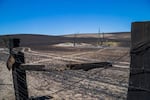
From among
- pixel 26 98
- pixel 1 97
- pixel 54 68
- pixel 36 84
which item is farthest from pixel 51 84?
pixel 54 68

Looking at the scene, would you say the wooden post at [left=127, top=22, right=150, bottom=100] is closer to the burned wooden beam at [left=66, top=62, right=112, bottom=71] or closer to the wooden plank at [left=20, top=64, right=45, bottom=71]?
the burned wooden beam at [left=66, top=62, right=112, bottom=71]

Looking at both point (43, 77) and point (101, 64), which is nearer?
point (101, 64)

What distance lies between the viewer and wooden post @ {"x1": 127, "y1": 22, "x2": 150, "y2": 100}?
3.81 ft

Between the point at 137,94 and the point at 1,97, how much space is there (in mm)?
3552

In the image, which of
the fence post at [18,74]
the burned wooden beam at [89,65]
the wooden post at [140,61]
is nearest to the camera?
the wooden post at [140,61]

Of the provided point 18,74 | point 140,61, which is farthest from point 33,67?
point 140,61

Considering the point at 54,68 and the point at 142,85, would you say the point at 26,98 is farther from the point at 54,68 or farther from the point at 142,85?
the point at 142,85

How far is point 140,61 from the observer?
3.98 feet

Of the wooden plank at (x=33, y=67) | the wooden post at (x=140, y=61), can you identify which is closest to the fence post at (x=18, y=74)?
the wooden plank at (x=33, y=67)

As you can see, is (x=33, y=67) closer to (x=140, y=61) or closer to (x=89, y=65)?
(x=89, y=65)

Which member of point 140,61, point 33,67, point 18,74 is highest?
point 140,61

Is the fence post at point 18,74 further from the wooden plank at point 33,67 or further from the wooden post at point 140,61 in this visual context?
the wooden post at point 140,61

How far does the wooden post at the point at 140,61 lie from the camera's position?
116 centimetres

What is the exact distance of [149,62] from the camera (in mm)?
→ 1183
